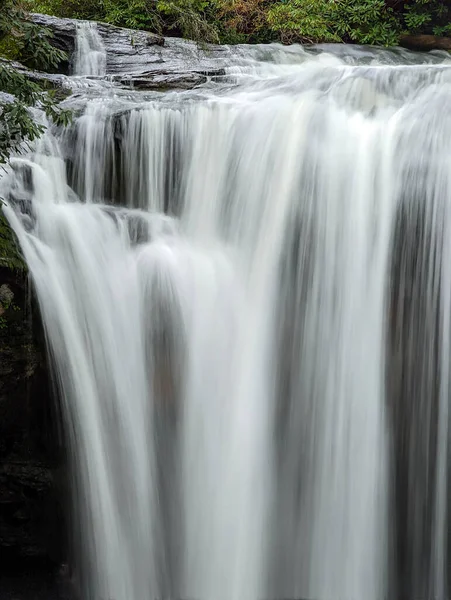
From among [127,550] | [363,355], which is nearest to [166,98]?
[363,355]

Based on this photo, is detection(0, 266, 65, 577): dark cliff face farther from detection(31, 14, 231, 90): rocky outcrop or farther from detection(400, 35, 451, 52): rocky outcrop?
detection(400, 35, 451, 52): rocky outcrop

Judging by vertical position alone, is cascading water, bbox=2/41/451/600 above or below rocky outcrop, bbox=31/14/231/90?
below

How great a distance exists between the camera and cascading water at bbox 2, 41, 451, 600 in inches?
235

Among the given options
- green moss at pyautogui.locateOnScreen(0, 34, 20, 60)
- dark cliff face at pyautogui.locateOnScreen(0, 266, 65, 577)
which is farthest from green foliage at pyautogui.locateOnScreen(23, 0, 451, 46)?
dark cliff face at pyautogui.locateOnScreen(0, 266, 65, 577)

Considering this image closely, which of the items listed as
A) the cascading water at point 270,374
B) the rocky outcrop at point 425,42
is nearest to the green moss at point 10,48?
the cascading water at point 270,374

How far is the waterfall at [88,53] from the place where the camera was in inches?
440

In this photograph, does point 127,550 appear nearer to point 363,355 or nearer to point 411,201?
point 363,355

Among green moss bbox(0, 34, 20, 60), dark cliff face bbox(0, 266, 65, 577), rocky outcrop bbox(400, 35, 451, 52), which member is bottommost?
dark cliff face bbox(0, 266, 65, 577)

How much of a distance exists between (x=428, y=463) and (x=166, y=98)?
555cm

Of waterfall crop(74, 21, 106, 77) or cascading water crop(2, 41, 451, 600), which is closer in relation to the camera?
cascading water crop(2, 41, 451, 600)

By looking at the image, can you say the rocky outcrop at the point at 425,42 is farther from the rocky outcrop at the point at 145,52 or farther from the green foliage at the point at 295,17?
the rocky outcrop at the point at 145,52

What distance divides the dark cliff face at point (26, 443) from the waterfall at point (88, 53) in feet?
21.1

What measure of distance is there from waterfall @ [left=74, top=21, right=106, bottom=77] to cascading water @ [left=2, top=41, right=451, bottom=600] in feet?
15.4

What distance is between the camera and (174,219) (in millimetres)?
7441
